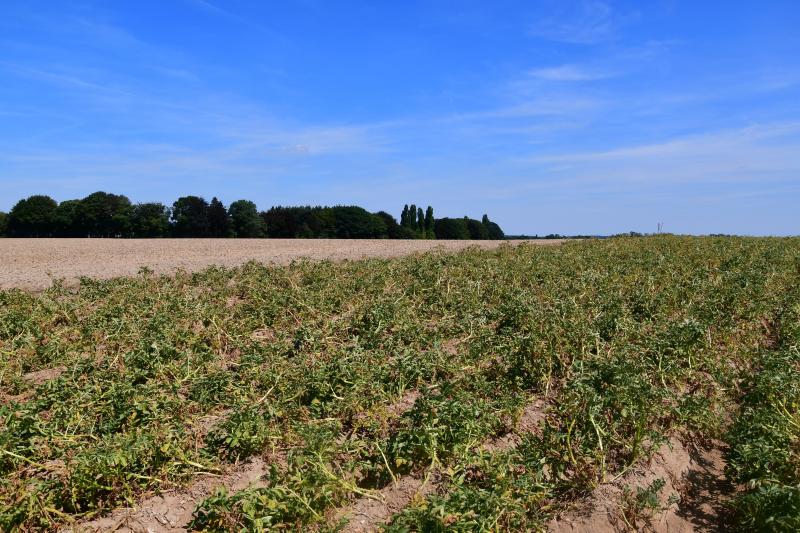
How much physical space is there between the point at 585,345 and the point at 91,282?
8848 mm

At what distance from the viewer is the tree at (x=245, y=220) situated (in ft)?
213

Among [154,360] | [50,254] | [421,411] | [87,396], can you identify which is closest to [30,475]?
[87,396]

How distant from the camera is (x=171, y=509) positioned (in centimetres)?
402

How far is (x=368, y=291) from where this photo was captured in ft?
32.0

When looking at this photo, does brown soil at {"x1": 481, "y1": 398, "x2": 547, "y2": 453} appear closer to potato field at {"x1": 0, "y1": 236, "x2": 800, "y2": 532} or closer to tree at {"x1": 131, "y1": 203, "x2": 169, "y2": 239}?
potato field at {"x1": 0, "y1": 236, "x2": 800, "y2": 532}

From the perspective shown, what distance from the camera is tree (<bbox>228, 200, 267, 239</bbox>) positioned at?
213 feet

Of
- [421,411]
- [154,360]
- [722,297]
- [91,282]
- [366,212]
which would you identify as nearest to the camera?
[421,411]

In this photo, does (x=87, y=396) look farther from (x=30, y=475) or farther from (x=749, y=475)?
(x=749, y=475)

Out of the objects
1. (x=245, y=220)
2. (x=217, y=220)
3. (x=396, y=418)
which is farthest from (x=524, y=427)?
(x=245, y=220)

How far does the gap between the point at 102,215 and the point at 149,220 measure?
501 cm

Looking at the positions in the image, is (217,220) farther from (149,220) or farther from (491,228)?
(491,228)

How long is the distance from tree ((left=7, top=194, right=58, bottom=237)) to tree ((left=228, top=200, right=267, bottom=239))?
20.8 metres

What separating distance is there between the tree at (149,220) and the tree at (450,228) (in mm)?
38896

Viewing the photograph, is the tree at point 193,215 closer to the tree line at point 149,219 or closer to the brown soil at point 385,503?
the tree line at point 149,219
